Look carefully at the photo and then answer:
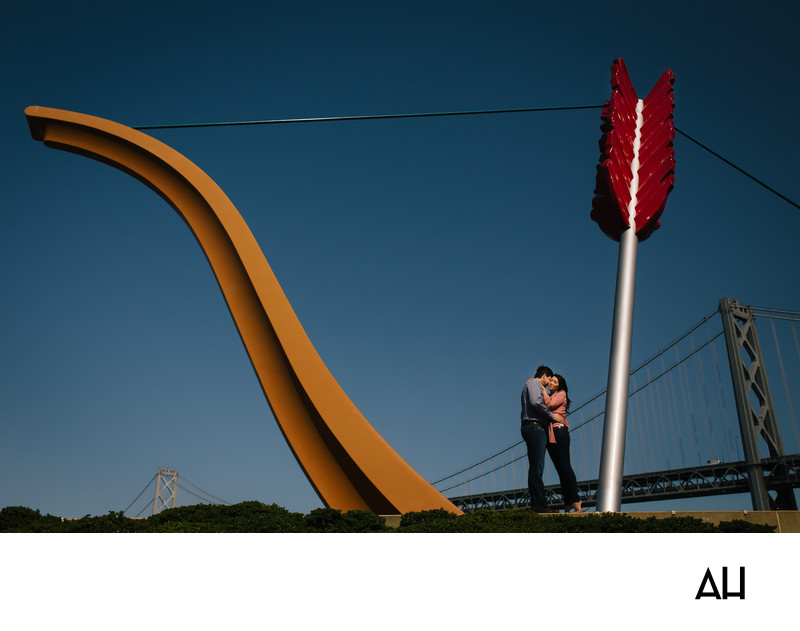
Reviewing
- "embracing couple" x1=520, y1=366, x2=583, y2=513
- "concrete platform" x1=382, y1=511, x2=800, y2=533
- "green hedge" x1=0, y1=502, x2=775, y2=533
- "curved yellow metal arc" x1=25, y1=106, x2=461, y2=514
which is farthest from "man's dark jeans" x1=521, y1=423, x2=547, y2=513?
"concrete platform" x1=382, y1=511, x2=800, y2=533

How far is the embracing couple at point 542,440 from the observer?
10.1ft

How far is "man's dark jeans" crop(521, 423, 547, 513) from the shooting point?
120 inches

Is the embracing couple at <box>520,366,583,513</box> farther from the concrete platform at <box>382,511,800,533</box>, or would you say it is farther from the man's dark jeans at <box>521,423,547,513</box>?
the concrete platform at <box>382,511,800,533</box>
